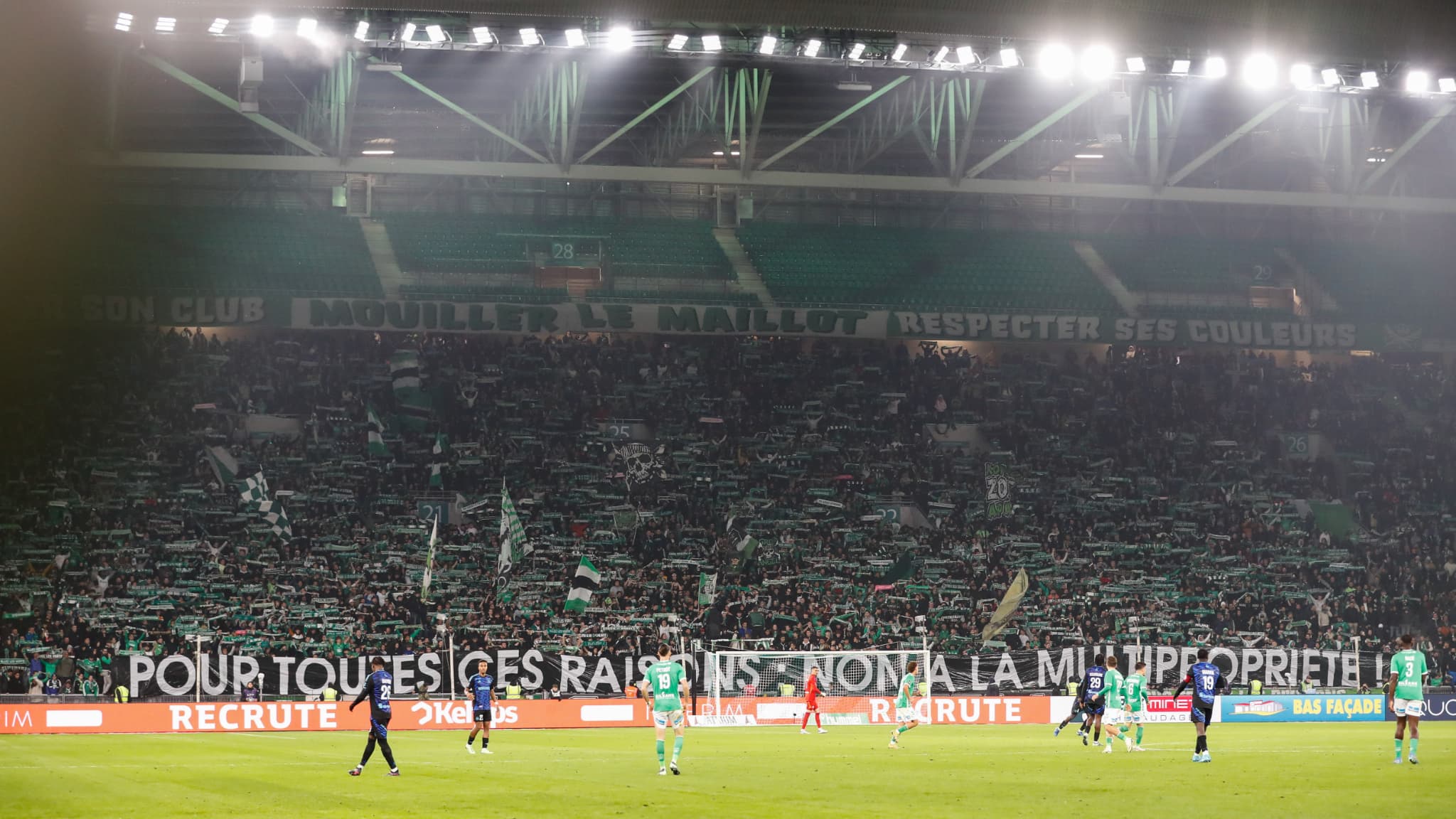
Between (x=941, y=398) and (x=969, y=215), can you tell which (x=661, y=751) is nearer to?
(x=941, y=398)

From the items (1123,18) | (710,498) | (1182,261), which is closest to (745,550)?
(710,498)

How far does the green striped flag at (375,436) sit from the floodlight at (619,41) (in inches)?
757

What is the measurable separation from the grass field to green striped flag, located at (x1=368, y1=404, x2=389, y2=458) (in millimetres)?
17159

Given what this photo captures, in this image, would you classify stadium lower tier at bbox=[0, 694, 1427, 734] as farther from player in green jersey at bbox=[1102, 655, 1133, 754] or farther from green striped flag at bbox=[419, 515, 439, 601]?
green striped flag at bbox=[419, 515, 439, 601]

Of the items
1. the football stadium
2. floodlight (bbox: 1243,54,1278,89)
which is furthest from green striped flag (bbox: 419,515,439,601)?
floodlight (bbox: 1243,54,1278,89)

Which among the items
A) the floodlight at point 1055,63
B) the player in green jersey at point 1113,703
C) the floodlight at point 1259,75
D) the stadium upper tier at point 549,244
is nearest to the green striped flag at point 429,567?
the stadium upper tier at point 549,244

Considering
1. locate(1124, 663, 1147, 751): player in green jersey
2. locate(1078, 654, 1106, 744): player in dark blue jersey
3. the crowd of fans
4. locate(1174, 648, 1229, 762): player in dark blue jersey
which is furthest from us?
the crowd of fans

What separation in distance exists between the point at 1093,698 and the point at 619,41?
18.7 metres

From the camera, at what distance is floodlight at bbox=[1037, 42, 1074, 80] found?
3838 centimetres

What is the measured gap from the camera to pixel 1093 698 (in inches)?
1258

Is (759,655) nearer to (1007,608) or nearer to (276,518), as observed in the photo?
(1007,608)

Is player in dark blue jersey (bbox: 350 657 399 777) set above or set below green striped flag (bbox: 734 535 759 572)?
below

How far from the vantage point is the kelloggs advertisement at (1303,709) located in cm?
4375

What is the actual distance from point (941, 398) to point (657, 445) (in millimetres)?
10639
